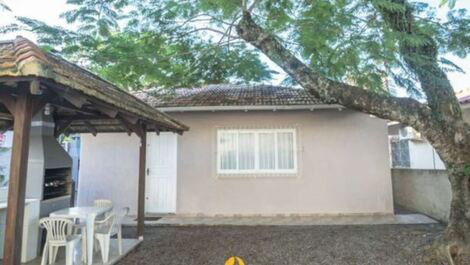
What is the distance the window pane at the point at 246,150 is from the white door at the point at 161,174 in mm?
2206

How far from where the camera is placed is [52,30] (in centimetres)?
661

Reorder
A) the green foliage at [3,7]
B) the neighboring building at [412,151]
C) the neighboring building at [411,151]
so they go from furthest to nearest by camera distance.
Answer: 1. the neighboring building at [411,151]
2. the neighboring building at [412,151]
3. the green foliage at [3,7]

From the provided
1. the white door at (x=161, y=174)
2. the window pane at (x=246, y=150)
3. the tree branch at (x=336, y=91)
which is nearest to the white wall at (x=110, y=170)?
the white door at (x=161, y=174)

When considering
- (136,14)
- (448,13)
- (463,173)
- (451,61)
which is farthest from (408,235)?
(136,14)

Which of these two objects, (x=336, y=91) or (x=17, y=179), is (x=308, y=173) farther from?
(x=17, y=179)

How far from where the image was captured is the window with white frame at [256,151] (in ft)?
32.4

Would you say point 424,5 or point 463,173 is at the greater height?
point 424,5

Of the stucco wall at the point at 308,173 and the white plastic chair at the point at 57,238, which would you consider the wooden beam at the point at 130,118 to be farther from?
the stucco wall at the point at 308,173

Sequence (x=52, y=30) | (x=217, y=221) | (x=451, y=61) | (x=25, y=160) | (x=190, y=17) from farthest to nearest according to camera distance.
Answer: (x=217, y=221) < (x=190, y=17) < (x=52, y=30) < (x=451, y=61) < (x=25, y=160)

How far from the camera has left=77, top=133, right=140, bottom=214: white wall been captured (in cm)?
1023

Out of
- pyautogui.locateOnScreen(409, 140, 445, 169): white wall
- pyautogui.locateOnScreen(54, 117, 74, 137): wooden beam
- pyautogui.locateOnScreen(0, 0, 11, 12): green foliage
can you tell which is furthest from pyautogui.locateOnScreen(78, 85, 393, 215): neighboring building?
pyautogui.locateOnScreen(0, 0, 11, 12): green foliage

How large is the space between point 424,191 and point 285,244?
5.70 m

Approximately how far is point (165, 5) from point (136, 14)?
928 mm

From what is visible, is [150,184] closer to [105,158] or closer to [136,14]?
[105,158]
